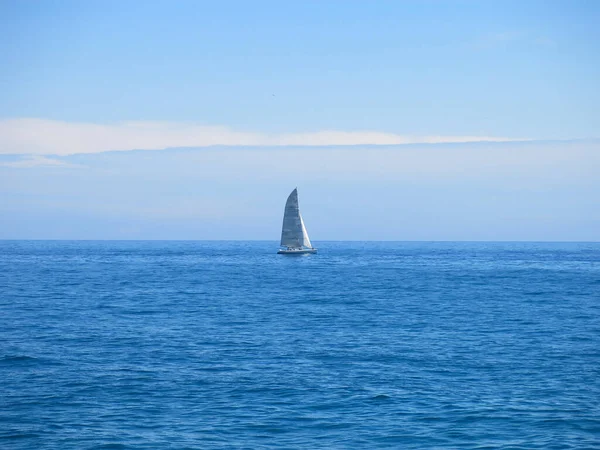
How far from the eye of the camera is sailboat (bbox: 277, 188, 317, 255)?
148 metres

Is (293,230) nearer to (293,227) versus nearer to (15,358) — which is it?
(293,227)

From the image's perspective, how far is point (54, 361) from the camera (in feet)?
128

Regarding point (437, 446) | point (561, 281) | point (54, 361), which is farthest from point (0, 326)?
point (561, 281)

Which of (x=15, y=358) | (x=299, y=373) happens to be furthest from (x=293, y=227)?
(x=299, y=373)

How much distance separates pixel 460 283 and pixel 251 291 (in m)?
30.9

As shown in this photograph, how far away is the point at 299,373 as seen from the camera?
35594 mm

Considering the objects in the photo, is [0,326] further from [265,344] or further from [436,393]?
[436,393]

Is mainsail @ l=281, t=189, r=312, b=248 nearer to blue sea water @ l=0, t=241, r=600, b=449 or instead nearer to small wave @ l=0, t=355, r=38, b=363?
blue sea water @ l=0, t=241, r=600, b=449

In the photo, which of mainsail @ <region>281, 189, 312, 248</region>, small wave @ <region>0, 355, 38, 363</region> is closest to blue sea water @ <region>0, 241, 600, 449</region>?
small wave @ <region>0, 355, 38, 363</region>

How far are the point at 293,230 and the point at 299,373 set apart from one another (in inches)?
4624

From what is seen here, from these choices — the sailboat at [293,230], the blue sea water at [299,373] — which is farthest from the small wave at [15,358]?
the sailboat at [293,230]

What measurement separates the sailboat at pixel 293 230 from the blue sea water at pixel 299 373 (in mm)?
76370

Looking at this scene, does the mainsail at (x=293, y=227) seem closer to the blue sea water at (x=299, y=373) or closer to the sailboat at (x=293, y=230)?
the sailboat at (x=293, y=230)

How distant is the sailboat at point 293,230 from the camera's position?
147500 mm
